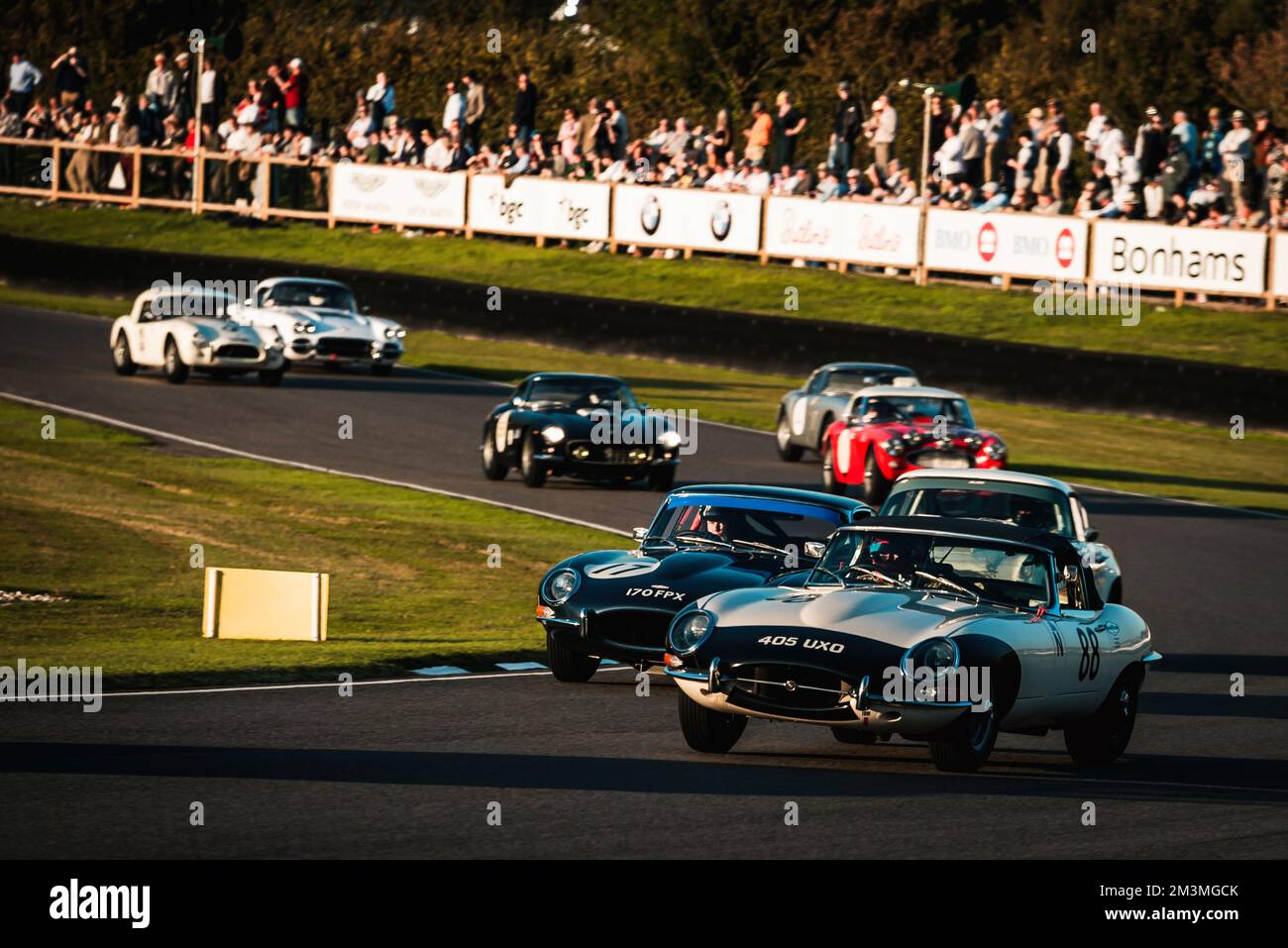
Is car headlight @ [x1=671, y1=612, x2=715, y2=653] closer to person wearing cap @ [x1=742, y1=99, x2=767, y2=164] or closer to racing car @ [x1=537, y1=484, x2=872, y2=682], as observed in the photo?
racing car @ [x1=537, y1=484, x2=872, y2=682]

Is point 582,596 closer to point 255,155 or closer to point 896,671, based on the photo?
point 896,671

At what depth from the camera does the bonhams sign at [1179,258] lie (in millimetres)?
32250

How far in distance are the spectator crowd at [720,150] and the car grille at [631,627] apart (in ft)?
70.2

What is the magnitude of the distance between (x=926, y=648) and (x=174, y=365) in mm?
21817

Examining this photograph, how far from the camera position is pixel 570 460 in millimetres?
23375

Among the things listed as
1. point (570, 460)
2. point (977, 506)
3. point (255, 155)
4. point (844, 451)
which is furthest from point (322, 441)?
point (255, 155)

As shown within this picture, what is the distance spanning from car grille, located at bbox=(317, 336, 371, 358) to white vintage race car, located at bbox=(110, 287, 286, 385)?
952 millimetres

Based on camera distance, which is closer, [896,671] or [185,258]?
[896,671]

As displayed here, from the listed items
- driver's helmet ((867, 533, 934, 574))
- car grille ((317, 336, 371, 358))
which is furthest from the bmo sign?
driver's helmet ((867, 533, 934, 574))

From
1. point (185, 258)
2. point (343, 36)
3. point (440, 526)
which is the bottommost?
point (440, 526)

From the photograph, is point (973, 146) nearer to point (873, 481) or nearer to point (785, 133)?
point (785, 133)

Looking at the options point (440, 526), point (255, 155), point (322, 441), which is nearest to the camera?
point (440, 526)

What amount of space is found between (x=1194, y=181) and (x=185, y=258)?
59.6 ft
